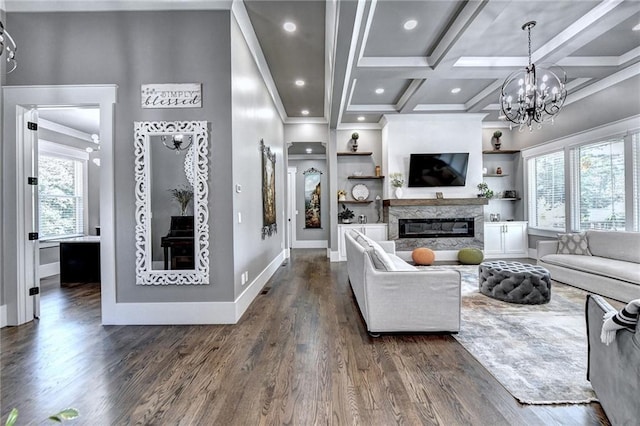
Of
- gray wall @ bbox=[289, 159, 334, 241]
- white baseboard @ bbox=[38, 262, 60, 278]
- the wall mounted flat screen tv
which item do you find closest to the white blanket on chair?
the wall mounted flat screen tv

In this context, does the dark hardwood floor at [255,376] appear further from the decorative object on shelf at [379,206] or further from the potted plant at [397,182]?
the decorative object on shelf at [379,206]

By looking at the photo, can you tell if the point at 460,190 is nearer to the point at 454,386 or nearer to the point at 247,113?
the point at 247,113

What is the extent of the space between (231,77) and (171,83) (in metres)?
0.65

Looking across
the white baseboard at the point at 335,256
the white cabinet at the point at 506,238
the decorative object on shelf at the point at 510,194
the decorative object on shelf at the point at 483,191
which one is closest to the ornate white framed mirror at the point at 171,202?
the white baseboard at the point at 335,256

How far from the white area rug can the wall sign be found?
11.9 feet

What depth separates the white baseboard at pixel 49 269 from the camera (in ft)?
18.1

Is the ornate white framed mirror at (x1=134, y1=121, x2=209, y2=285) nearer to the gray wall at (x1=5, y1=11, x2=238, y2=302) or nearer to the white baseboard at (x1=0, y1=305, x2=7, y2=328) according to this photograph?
the gray wall at (x1=5, y1=11, x2=238, y2=302)

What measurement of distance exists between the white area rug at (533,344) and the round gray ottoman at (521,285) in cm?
10

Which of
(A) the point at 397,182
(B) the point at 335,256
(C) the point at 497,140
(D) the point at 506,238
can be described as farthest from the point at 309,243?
(C) the point at 497,140

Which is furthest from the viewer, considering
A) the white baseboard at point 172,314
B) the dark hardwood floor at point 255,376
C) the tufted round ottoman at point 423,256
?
the tufted round ottoman at point 423,256

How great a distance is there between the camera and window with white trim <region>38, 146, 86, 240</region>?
5.83 meters

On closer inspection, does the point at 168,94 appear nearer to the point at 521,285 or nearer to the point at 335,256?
the point at 521,285

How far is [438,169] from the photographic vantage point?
6.82m

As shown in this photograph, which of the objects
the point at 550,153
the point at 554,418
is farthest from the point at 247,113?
the point at 550,153
